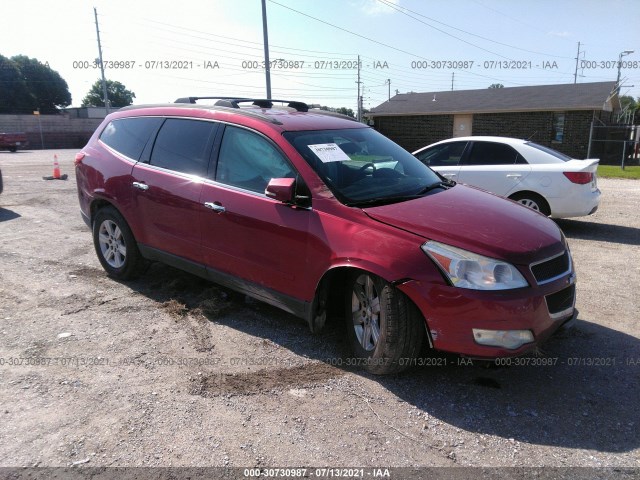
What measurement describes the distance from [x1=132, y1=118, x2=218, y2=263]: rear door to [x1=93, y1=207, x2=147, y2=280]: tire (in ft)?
0.88

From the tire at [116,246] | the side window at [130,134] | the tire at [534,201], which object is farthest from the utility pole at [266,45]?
the tire at [116,246]

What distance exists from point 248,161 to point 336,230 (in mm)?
1176

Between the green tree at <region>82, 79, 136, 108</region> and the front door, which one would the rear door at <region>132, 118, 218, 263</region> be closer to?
the front door

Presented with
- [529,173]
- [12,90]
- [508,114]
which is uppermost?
[12,90]

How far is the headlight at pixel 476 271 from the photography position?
3.09m

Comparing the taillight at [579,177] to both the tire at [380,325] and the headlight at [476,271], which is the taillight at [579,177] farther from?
the tire at [380,325]

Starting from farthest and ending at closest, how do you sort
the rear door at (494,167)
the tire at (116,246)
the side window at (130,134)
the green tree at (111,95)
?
the green tree at (111,95), the rear door at (494,167), the tire at (116,246), the side window at (130,134)

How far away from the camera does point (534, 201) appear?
26.1 feet

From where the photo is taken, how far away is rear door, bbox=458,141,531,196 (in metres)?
8.03

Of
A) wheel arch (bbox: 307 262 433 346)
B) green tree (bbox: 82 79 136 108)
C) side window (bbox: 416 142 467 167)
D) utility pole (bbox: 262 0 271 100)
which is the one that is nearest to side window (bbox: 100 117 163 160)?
wheel arch (bbox: 307 262 433 346)

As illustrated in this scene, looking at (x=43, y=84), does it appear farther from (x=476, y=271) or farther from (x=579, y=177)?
(x=476, y=271)

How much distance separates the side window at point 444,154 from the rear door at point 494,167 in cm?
16

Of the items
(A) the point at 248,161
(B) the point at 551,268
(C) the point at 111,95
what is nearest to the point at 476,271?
(B) the point at 551,268

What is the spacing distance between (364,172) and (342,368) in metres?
1.60
